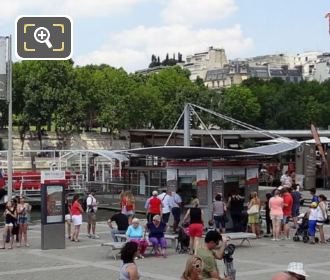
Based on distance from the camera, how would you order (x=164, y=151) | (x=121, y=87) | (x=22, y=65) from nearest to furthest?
(x=164, y=151), (x=22, y=65), (x=121, y=87)

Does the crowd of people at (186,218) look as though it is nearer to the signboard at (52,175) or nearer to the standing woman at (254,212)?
the standing woman at (254,212)

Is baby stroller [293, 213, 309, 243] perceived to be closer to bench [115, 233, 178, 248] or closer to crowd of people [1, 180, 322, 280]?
crowd of people [1, 180, 322, 280]

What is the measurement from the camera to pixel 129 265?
339 inches

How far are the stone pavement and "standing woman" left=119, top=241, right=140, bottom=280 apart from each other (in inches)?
230

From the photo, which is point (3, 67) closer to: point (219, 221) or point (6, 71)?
point (6, 71)

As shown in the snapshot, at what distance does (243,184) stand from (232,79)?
6345 inches

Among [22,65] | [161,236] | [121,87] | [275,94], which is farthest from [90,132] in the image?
[161,236]

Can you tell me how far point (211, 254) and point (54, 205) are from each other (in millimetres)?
11275

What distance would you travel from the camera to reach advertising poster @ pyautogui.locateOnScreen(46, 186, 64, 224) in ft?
64.4

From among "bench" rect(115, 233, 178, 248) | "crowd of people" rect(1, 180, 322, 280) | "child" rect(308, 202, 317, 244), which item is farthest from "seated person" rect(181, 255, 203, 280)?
"child" rect(308, 202, 317, 244)

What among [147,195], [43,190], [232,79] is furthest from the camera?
[232,79]

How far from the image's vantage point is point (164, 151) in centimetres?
2344

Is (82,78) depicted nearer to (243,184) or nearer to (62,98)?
(62,98)

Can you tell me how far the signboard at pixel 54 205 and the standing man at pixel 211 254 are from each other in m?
10.6
